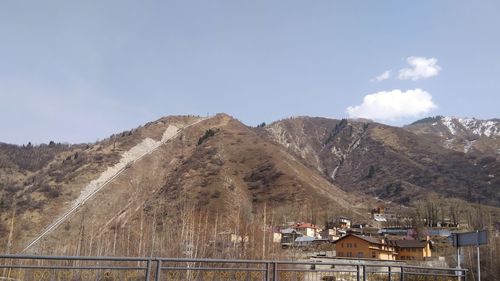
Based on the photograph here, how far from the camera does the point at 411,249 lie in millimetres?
77375

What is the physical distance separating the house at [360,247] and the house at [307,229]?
20.4m

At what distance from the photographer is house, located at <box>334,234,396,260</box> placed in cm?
7119

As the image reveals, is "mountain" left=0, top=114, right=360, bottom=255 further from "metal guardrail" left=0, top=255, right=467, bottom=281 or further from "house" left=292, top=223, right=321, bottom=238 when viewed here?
"metal guardrail" left=0, top=255, right=467, bottom=281

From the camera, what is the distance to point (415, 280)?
17031 mm

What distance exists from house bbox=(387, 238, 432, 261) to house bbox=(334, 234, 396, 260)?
5353 mm

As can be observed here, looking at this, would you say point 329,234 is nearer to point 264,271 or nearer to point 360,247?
point 360,247

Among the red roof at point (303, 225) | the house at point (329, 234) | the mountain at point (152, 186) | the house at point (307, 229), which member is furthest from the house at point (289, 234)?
the mountain at point (152, 186)

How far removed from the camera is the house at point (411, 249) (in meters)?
75.8

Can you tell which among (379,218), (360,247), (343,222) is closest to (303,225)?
(343,222)

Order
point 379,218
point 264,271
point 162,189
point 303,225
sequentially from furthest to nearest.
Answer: point 379,218 → point 162,189 → point 303,225 → point 264,271

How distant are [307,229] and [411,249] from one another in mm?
24498

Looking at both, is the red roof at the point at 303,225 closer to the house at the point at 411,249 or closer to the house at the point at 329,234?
the house at the point at 329,234

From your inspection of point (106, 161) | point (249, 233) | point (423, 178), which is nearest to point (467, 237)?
point (249, 233)

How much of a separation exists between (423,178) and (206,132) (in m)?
99.6
